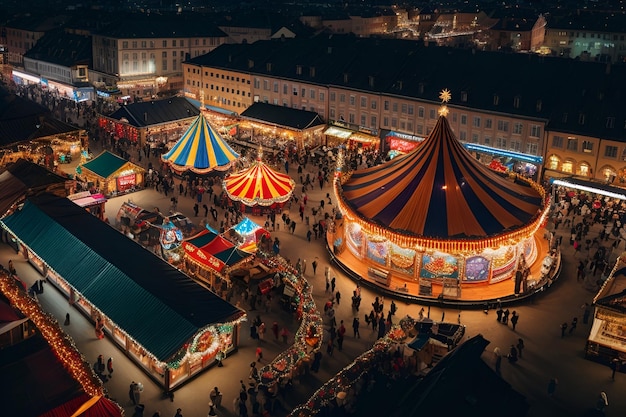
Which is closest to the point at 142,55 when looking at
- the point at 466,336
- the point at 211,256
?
the point at 211,256

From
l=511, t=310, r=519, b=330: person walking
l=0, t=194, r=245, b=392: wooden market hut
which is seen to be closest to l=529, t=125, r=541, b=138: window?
l=511, t=310, r=519, b=330: person walking

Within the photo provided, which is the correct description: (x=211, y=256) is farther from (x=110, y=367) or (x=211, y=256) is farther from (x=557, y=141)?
(x=557, y=141)

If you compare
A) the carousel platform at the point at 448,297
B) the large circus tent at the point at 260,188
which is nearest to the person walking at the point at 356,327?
the carousel platform at the point at 448,297

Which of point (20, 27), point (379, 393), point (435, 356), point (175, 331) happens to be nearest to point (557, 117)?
point (435, 356)

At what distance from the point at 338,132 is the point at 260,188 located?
609 inches

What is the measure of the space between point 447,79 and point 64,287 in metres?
31.9

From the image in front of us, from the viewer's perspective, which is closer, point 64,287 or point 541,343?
point 541,343

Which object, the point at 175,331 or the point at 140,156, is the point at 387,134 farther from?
the point at 175,331

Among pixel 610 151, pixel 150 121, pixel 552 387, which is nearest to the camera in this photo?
pixel 552 387

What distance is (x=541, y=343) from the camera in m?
24.6

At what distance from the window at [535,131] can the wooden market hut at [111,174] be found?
2632cm

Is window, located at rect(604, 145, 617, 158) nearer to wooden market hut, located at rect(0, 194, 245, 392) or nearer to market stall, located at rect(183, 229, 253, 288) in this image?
market stall, located at rect(183, 229, 253, 288)

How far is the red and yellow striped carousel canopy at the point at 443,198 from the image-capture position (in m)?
28.2

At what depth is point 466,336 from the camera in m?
25.0
